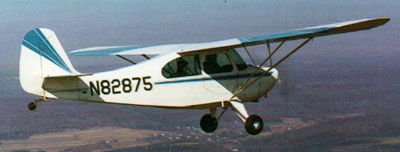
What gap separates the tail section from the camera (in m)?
16.0

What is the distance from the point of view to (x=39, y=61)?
16.3 m

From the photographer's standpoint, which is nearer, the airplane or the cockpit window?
the airplane

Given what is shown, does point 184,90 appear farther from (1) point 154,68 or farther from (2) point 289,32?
(2) point 289,32

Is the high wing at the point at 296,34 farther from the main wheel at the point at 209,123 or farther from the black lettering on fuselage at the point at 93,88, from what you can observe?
the main wheel at the point at 209,123

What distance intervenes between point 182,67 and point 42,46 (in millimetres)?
4219

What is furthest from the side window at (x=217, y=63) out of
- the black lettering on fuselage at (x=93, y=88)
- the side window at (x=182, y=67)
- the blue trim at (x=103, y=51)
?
the blue trim at (x=103, y=51)

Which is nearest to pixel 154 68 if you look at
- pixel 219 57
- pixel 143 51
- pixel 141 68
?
pixel 141 68

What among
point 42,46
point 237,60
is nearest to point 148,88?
point 237,60

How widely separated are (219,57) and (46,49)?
17.1ft

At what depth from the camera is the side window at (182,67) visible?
1683cm

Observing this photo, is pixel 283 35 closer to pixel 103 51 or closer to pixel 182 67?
pixel 182 67

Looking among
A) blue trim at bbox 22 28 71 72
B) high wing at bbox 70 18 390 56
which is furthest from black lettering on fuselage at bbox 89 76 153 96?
high wing at bbox 70 18 390 56

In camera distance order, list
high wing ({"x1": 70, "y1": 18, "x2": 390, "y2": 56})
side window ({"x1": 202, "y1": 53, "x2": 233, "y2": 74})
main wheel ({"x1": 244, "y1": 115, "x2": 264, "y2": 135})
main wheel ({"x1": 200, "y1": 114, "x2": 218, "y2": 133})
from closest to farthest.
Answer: high wing ({"x1": 70, "y1": 18, "x2": 390, "y2": 56})
side window ({"x1": 202, "y1": 53, "x2": 233, "y2": 74})
main wheel ({"x1": 244, "y1": 115, "x2": 264, "y2": 135})
main wheel ({"x1": 200, "y1": 114, "x2": 218, "y2": 133})

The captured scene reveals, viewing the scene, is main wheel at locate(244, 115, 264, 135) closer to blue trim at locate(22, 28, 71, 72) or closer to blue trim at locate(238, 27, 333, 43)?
blue trim at locate(238, 27, 333, 43)
